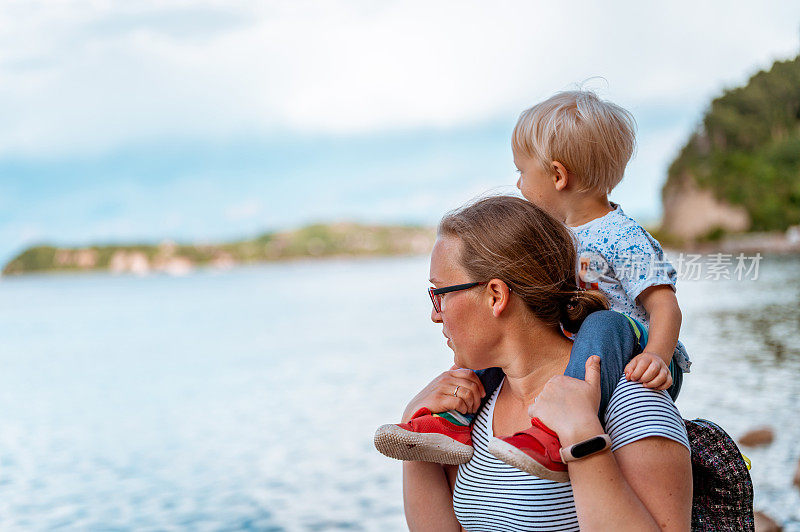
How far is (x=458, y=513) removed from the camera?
202cm

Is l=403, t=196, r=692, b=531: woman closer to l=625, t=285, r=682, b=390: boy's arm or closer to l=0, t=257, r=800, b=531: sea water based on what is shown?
l=625, t=285, r=682, b=390: boy's arm

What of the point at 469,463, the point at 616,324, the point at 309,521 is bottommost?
the point at 309,521

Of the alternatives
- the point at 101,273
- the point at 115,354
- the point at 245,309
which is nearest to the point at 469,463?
the point at 115,354

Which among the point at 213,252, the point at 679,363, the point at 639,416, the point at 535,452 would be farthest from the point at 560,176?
the point at 213,252

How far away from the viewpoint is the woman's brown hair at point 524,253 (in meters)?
1.88

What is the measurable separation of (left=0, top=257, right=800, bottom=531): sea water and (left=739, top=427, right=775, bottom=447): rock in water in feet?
0.57

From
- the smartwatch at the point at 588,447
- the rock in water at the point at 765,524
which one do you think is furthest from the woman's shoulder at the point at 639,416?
the rock in water at the point at 765,524

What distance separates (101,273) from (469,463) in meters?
166

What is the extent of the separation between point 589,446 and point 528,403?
41cm

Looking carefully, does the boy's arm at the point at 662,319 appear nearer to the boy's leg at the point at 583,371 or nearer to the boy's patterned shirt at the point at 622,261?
the boy's patterned shirt at the point at 622,261

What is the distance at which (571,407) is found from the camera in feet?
5.41

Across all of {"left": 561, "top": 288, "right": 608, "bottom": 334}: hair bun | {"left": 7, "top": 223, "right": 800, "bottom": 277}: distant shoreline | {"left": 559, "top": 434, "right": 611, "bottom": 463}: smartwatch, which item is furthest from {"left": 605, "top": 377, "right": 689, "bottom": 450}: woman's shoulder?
{"left": 7, "top": 223, "right": 800, "bottom": 277}: distant shoreline

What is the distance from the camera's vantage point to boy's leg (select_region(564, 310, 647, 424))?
178 cm

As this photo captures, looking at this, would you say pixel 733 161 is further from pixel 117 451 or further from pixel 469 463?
pixel 469 463
